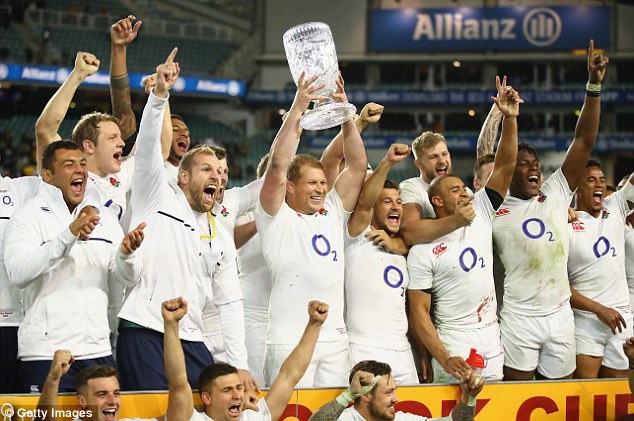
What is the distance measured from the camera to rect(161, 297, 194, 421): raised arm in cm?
486

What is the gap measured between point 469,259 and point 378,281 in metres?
0.64

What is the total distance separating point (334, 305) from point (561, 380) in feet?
5.04

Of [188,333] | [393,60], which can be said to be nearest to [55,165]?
[188,333]

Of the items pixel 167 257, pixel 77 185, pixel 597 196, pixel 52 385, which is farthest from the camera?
pixel 597 196

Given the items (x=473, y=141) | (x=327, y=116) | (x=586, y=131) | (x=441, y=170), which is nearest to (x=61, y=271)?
(x=327, y=116)

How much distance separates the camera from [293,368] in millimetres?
5406

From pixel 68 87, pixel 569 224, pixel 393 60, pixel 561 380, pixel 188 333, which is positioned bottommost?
pixel 561 380

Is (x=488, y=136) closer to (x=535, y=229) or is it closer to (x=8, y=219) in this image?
(x=535, y=229)

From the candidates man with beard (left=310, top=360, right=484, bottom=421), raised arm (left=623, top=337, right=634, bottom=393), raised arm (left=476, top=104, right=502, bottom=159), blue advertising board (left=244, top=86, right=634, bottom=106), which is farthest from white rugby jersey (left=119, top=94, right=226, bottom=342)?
blue advertising board (left=244, top=86, right=634, bottom=106)

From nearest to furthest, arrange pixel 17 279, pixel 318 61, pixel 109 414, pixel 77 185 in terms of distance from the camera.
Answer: pixel 109 414, pixel 17 279, pixel 77 185, pixel 318 61

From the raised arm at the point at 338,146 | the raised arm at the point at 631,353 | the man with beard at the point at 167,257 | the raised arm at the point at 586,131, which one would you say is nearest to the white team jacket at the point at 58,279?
the man with beard at the point at 167,257

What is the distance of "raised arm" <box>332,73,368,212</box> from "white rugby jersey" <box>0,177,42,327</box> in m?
1.93

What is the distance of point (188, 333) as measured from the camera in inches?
215

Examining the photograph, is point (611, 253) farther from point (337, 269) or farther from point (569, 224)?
point (337, 269)
